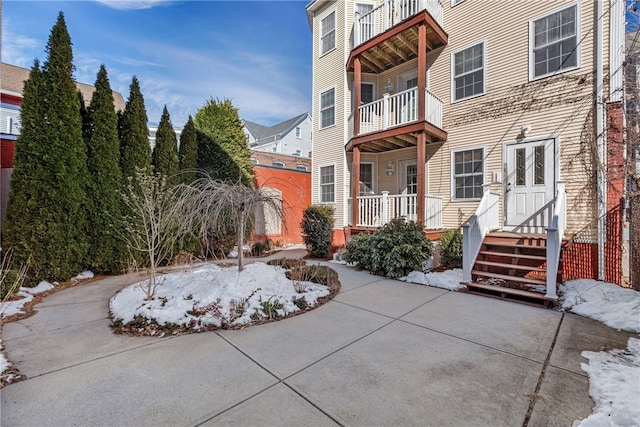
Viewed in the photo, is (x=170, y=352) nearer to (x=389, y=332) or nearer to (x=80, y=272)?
(x=389, y=332)

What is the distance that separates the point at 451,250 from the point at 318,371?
19.2 ft

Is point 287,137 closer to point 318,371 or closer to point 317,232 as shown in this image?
point 317,232

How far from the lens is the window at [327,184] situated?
1102 centimetres

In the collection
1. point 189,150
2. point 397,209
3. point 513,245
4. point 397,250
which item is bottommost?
point 397,250

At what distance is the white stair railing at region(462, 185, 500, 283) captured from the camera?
18.9 ft

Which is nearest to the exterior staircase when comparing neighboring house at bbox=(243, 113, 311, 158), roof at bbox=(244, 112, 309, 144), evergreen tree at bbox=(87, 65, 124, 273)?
evergreen tree at bbox=(87, 65, 124, 273)

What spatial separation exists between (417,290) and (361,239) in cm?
243

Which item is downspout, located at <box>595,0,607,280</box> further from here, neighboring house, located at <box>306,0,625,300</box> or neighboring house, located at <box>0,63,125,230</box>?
neighboring house, located at <box>0,63,125,230</box>

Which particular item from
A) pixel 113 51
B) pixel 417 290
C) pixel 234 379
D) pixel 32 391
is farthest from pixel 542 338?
pixel 113 51

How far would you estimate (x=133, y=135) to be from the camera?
7.10 metres

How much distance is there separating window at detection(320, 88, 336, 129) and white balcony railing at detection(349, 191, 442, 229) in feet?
13.5

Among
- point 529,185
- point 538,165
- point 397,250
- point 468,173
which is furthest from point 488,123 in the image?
point 397,250

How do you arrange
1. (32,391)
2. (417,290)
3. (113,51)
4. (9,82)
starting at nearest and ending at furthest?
(32,391)
(417,290)
(113,51)
(9,82)

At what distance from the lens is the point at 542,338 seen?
137 inches
